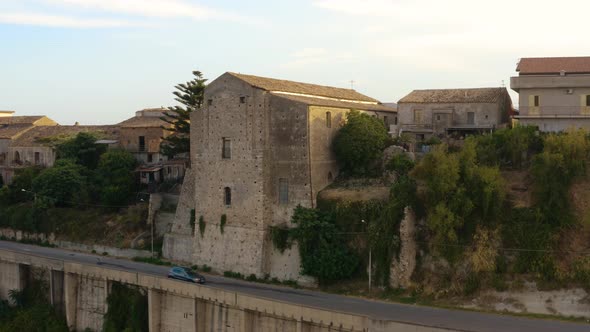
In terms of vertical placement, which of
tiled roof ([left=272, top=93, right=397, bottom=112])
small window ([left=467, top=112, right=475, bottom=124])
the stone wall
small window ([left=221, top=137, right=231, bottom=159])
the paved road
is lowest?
the paved road

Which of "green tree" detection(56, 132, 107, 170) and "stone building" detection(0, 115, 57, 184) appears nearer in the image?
"green tree" detection(56, 132, 107, 170)

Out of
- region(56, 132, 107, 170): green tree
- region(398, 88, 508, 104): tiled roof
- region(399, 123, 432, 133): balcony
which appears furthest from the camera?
region(56, 132, 107, 170): green tree

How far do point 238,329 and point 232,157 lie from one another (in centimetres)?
964

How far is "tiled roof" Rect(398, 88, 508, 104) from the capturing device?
1430 inches

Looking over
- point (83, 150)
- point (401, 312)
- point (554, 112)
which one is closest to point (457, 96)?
Answer: point (554, 112)

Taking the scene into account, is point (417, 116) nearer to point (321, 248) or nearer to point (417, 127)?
point (417, 127)

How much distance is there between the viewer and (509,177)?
1134 inches

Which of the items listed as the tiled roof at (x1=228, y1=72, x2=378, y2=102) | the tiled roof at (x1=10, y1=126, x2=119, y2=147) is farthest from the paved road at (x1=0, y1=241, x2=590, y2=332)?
the tiled roof at (x1=10, y1=126, x2=119, y2=147)

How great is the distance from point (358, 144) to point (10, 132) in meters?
35.7

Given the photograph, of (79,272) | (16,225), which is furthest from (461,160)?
(16,225)

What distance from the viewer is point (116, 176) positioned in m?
42.0

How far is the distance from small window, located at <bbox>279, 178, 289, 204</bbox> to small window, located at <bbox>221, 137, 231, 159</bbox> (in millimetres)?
3173

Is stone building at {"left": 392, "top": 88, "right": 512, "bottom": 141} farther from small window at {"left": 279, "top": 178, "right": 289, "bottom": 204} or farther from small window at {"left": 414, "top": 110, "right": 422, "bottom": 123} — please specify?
small window at {"left": 279, "top": 178, "right": 289, "bottom": 204}

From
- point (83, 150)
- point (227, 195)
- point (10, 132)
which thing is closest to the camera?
point (227, 195)
